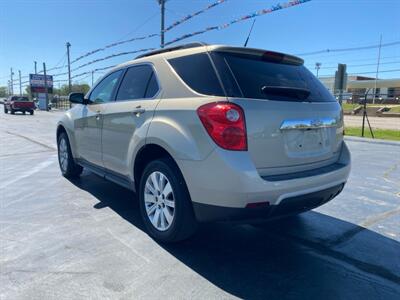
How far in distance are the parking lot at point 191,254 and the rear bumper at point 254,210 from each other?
485 millimetres

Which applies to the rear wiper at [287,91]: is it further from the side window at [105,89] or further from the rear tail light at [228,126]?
the side window at [105,89]

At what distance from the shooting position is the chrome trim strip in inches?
119

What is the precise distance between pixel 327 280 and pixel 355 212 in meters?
2.00

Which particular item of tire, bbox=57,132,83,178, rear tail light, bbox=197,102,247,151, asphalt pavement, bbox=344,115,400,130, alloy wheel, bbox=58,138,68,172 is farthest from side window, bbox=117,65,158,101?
asphalt pavement, bbox=344,115,400,130

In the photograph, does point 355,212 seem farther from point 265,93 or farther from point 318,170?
point 265,93

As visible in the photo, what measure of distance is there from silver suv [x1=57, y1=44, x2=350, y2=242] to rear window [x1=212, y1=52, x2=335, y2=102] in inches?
0.4

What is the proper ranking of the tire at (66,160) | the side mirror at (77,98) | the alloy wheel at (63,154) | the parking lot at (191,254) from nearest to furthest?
1. the parking lot at (191,254)
2. the side mirror at (77,98)
3. the tire at (66,160)
4. the alloy wheel at (63,154)

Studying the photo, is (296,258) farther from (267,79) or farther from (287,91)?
(267,79)

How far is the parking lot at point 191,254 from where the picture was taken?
272cm

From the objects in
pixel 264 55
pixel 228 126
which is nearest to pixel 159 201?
pixel 228 126

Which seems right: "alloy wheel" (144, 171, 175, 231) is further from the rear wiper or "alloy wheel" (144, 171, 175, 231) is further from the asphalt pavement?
the asphalt pavement

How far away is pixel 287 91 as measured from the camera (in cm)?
318

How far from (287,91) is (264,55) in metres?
0.49

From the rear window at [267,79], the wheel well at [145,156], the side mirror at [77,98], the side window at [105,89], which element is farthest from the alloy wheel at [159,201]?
the side mirror at [77,98]
